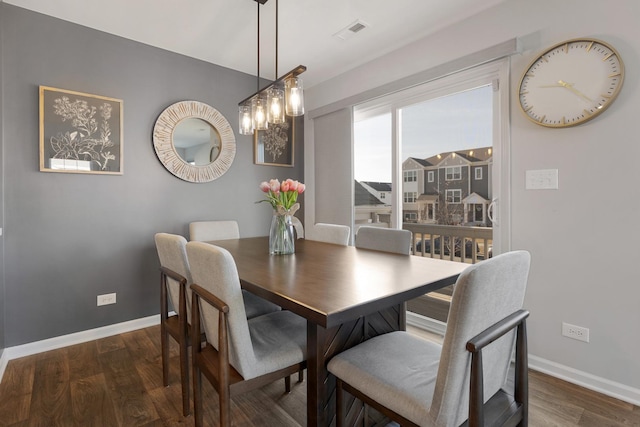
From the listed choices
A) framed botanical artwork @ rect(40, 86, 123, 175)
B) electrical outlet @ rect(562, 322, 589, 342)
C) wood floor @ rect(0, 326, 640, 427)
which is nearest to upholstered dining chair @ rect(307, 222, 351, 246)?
wood floor @ rect(0, 326, 640, 427)

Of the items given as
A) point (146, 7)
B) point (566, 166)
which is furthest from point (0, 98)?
point (566, 166)

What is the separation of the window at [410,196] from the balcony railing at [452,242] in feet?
0.76

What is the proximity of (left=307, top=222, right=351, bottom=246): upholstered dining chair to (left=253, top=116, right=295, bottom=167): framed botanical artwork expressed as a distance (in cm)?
135

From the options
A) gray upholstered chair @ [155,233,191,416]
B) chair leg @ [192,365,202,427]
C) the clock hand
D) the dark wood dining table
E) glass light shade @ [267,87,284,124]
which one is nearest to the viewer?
the dark wood dining table

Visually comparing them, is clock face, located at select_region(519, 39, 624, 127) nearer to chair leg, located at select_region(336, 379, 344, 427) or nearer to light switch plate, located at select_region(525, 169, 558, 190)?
light switch plate, located at select_region(525, 169, 558, 190)

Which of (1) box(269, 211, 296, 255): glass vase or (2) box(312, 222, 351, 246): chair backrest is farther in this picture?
(2) box(312, 222, 351, 246): chair backrest

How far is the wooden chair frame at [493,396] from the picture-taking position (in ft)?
3.01

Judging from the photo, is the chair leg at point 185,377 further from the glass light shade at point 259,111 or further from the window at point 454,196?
the window at point 454,196

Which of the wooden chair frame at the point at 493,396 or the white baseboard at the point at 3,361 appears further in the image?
the white baseboard at the point at 3,361

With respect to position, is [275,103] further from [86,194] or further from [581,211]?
[581,211]

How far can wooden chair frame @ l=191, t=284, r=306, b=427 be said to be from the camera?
123cm

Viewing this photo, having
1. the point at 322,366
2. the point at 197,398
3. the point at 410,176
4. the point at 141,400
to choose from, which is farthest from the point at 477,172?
the point at 141,400

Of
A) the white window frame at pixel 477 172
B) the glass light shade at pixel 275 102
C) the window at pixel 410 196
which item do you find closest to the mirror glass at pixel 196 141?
the glass light shade at pixel 275 102

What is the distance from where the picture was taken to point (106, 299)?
109 inches
